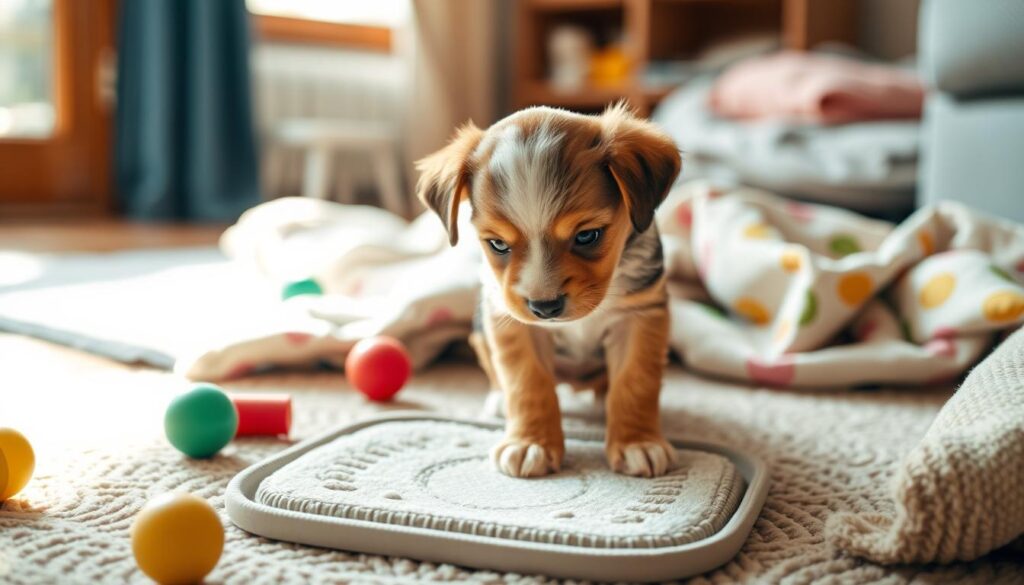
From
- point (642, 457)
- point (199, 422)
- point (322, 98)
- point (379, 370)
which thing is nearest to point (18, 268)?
point (379, 370)

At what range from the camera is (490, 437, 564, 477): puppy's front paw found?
1.15 metres

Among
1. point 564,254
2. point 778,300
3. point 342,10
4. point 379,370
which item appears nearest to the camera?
point 564,254

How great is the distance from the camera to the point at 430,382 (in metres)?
1.73

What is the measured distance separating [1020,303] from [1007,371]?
0.53m

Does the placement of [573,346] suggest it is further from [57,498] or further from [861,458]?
[57,498]

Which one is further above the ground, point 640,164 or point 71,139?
point 640,164

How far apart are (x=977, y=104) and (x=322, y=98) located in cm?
360

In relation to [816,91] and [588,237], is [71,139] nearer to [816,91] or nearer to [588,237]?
[816,91]

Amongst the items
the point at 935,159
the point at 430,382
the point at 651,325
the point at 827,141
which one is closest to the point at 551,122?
the point at 651,325

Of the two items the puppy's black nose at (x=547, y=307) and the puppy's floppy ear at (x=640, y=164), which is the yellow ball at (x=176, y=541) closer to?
the puppy's black nose at (x=547, y=307)

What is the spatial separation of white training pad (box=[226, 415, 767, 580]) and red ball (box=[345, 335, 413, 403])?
0.84 feet

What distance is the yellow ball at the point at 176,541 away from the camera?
850 millimetres

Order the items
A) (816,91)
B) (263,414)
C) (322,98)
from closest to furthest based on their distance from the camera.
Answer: (263,414) → (816,91) → (322,98)

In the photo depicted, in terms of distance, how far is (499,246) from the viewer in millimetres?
1196
